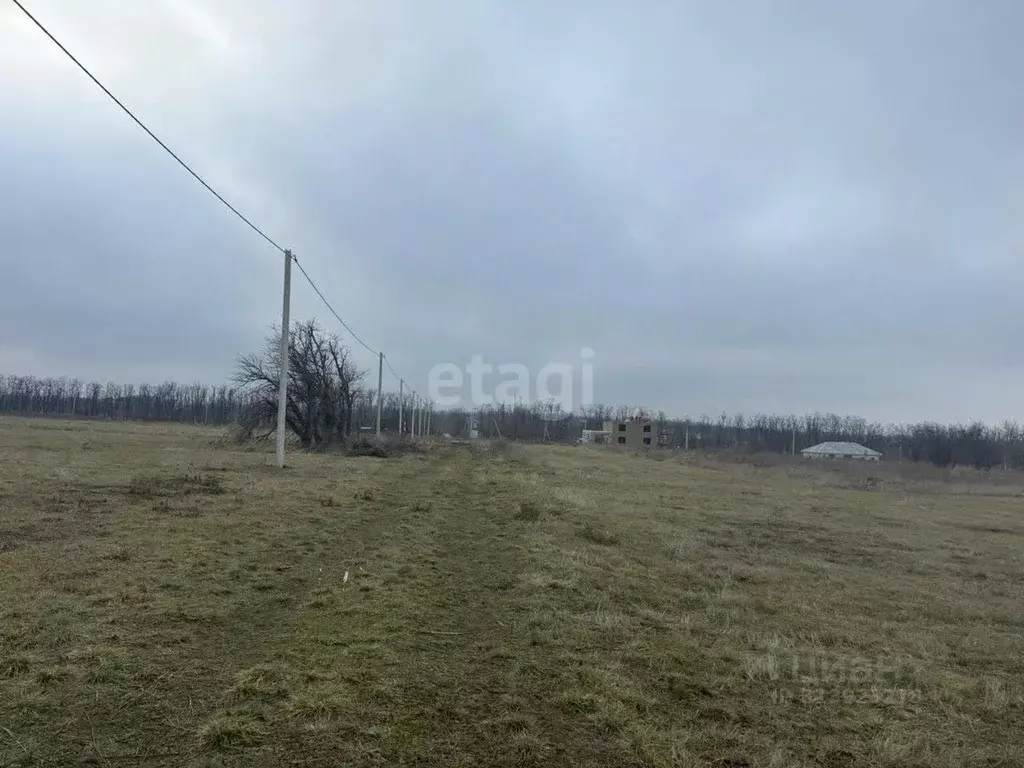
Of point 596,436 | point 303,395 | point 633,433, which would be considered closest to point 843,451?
point 633,433

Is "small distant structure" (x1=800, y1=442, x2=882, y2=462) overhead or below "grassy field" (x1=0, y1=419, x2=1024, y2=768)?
below

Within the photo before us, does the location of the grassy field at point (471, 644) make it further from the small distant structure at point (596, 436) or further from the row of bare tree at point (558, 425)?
the small distant structure at point (596, 436)

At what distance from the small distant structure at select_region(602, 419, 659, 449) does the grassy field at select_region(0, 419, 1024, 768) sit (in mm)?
98897

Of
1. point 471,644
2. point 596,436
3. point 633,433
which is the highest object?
point 633,433

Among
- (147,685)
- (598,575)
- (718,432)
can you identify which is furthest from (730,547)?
(718,432)

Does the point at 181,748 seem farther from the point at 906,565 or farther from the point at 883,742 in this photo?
the point at 906,565

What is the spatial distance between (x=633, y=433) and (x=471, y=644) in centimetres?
10828

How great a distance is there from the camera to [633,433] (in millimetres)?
111625

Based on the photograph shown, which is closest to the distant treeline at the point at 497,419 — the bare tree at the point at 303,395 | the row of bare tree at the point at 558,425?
the row of bare tree at the point at 558,425

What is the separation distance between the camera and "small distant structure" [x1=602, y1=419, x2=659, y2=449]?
364 ft

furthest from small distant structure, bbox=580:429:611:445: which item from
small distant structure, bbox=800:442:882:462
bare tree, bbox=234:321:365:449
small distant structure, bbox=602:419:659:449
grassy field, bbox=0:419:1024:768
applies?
grassy field, bbox=0:419:1024:768

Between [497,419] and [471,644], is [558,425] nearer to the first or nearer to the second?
[497,419]

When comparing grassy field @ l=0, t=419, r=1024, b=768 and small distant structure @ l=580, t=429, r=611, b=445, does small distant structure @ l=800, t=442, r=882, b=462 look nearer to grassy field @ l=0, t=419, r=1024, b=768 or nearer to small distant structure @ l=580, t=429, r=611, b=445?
small distant structure @ l=580, t=429, r=611, b=445

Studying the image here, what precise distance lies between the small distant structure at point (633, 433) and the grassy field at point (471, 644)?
324 ft
